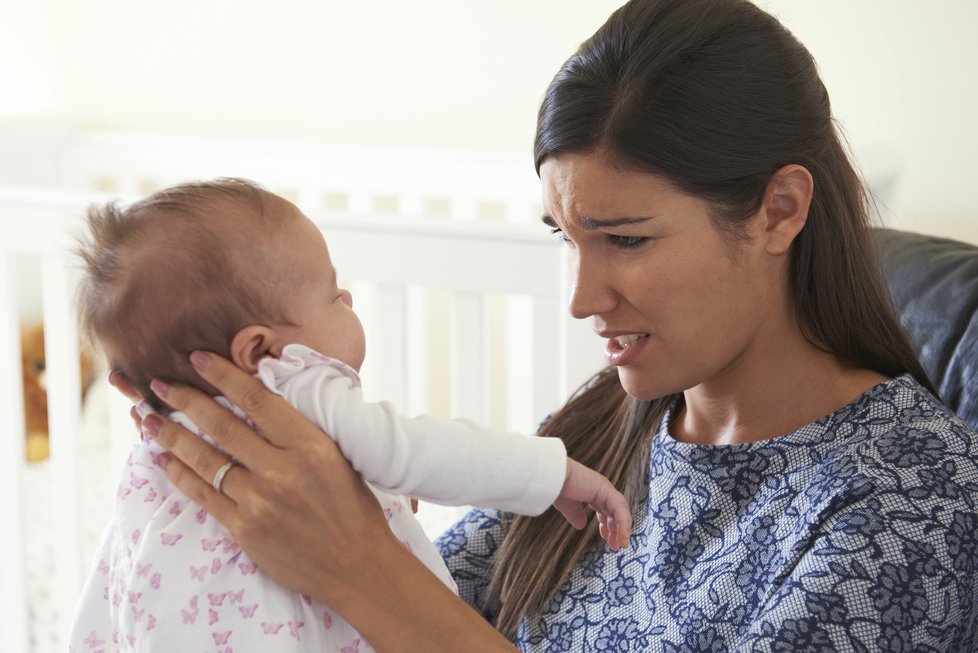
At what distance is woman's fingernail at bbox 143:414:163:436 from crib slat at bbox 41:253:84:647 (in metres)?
0.92

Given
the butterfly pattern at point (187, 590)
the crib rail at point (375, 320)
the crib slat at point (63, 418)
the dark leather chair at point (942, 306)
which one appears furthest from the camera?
the crib slat at point (63, 418)

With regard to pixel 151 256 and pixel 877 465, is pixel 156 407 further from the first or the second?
pixel 877 465

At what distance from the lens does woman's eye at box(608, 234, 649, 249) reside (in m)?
1.14

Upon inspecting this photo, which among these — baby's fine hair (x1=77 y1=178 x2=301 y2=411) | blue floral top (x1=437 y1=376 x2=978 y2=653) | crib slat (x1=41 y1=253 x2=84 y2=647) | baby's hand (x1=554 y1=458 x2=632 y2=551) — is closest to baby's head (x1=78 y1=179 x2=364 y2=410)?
baby's fine hair (x1=77 y1=178 x2=301 y2=411)

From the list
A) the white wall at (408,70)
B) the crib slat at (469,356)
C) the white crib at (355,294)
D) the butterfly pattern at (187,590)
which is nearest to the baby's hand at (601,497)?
the butterfly pattern at (187,590)

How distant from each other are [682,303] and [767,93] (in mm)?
213

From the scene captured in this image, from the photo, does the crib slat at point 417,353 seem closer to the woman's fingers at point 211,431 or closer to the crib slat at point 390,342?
the crib slat at point 390,342

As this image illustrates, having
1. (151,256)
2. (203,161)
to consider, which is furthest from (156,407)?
(203,161)

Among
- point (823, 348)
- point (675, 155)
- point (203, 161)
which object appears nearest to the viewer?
point (675, 155)

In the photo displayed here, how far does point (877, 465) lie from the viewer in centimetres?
106

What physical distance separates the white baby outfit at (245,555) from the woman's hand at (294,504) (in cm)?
2

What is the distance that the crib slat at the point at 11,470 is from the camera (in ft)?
6.68

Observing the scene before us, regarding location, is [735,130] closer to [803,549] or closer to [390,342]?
[803,549]

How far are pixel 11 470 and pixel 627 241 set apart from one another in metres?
1.42
